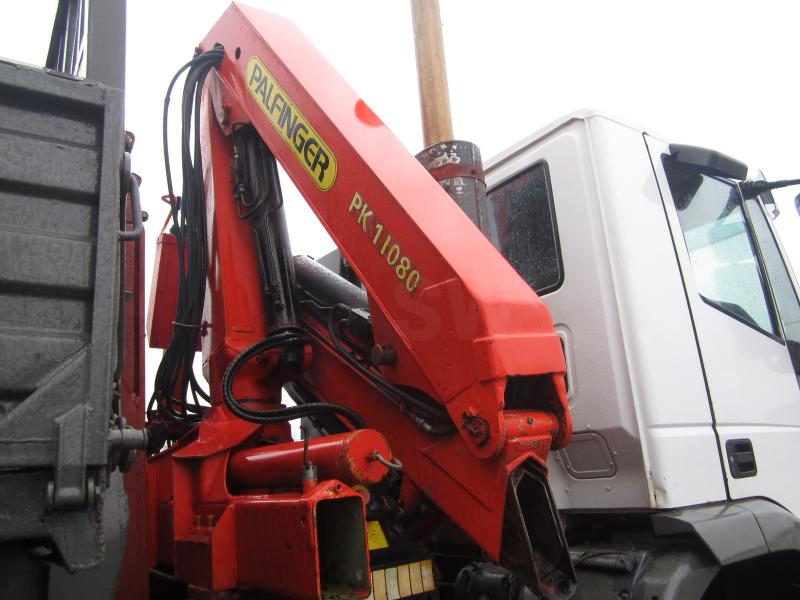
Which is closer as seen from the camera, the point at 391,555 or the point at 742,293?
the point at 391,555

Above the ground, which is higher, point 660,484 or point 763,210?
point 763,210

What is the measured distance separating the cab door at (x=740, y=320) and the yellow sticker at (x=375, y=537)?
4.11ft

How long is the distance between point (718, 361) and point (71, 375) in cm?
219

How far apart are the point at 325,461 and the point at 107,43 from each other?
147cm

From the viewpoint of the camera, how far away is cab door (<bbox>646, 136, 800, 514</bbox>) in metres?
2.40

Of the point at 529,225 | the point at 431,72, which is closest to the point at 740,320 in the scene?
the point at 529,225

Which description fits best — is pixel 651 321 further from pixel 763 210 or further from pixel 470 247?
pixel 763 210

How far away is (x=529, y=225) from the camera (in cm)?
273

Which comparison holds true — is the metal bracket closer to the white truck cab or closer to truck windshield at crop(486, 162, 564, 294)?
the white truck cab

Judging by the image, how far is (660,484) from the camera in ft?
6.89

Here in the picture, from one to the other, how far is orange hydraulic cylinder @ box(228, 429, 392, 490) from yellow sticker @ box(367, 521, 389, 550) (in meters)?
0.22

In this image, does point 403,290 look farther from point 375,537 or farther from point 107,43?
point 107,43

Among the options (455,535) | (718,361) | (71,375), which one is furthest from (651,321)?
(71,375)

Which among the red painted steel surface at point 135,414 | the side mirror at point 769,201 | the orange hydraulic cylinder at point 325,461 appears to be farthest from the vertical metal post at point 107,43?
the side mirror at point 769,201
